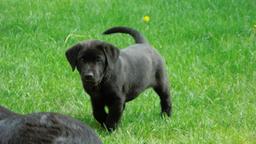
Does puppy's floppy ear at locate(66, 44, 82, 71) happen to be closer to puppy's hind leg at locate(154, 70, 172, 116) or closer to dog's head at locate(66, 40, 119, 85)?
dog's head at locate(66, 40, 119, 85)

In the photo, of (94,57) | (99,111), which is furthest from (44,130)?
(99,111)

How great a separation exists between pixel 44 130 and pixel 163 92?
299cm

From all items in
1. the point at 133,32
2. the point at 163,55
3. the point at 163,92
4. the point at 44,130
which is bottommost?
the point at 163,55

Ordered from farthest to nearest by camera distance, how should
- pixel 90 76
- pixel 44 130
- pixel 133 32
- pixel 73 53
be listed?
1. pixel 133 32
2. pixel 73 53
3. pixel 90 76
4. pixel 44 130

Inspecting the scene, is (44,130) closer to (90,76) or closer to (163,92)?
(90,76)

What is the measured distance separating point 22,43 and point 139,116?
2745 millimetres

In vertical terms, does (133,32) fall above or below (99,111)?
above

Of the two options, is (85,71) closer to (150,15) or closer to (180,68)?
(180,68)

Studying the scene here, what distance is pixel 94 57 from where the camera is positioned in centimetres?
584

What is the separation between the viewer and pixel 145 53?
6.45m

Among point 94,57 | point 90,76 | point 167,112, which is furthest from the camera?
point 167,112

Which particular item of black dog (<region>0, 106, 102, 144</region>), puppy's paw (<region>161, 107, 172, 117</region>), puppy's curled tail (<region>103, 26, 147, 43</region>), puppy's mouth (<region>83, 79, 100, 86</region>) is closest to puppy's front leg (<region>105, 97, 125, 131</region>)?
puppy's mouth (<region>83, 79, 100, 86</region>)

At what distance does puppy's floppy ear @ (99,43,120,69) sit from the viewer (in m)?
5.88

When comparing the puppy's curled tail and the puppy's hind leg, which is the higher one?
the puppy's curled tail
